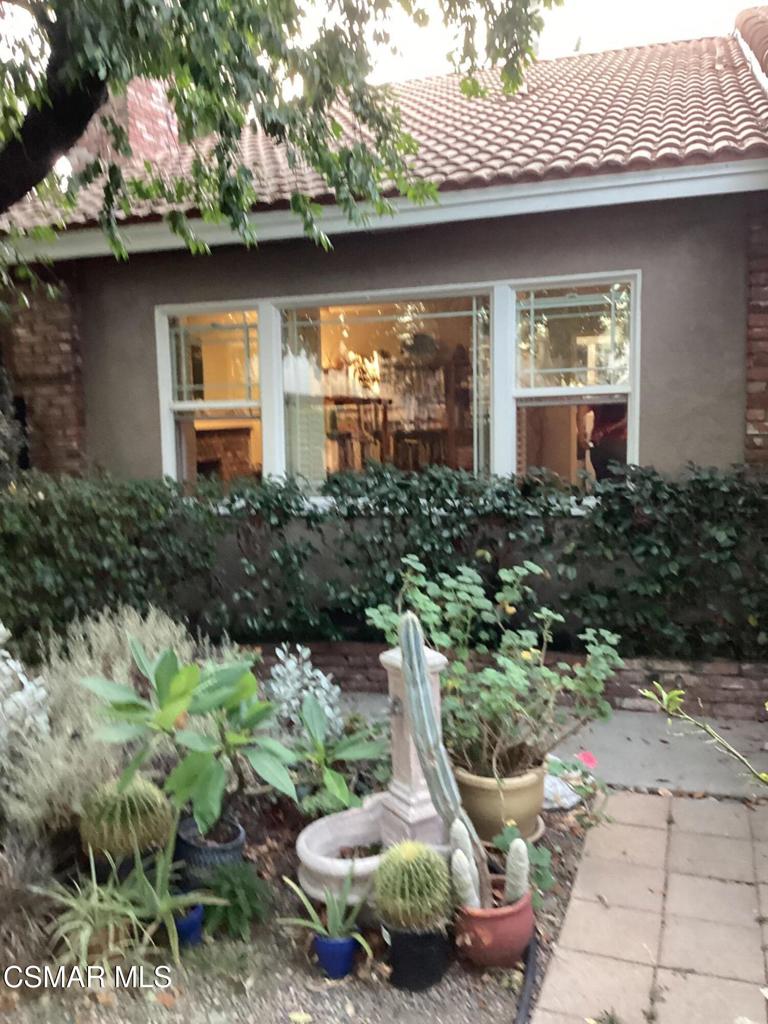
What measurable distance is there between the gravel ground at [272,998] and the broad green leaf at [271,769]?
1.97 ft

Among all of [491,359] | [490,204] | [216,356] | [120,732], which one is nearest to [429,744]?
[120,732]

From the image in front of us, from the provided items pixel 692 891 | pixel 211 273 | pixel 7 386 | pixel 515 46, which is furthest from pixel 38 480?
pixel 692 891

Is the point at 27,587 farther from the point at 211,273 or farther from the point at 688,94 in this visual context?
the point at 688,94

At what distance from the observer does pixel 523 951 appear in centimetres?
267

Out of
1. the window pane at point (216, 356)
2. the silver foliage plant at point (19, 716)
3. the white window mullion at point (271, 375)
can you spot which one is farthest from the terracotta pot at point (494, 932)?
the window pane at point (216, 356)

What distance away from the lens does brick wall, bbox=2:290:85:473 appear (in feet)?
23.3

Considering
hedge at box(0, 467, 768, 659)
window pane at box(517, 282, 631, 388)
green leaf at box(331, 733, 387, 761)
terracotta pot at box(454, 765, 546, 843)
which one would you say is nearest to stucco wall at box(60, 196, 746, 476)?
window pane at box(517, 282, 631, 388)

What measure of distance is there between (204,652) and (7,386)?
3.80 meters

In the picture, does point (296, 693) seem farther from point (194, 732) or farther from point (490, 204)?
point (490, 204)

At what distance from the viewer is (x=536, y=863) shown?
3.03m

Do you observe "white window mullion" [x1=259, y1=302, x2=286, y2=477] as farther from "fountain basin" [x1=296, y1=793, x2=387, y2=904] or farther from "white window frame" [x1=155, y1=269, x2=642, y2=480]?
"fountain basin" [x1=296, y1=793, x2=387, y2=904]

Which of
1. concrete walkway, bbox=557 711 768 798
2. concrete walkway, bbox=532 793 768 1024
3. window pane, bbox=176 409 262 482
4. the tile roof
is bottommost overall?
concrete walkway, bbox=557 711 768 798

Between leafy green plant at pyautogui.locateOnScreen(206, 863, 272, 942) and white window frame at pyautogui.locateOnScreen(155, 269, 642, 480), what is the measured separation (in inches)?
154

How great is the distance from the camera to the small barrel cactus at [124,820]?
111 inches
